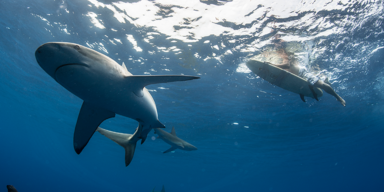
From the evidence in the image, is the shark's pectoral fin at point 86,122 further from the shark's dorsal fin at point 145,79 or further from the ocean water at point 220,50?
the ocean water at point 220,50

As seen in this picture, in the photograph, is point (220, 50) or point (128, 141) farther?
point (220, 50)

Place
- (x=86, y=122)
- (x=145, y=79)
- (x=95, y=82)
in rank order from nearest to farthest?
(x=95, y=82) → (x=145, y=79) → (x=86, y=122)

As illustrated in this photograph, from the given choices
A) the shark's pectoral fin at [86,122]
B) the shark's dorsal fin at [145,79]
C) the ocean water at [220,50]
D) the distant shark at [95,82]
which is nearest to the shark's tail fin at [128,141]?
the distant shark at [95,82]

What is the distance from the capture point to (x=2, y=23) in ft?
39.0

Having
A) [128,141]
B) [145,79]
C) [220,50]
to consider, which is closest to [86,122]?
[128,141]

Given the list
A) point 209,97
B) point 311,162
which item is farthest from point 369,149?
point 209,97

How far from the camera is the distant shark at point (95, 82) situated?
2135mm

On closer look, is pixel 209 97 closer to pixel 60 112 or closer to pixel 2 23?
pixel 2 23

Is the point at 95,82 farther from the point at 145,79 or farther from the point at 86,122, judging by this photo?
the point at 86,122

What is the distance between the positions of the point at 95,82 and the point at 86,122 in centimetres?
147

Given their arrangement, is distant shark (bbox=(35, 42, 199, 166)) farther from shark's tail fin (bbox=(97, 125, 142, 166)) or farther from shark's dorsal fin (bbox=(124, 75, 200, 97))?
shark's tail fin (bbox=(97, 125, 142, 166))

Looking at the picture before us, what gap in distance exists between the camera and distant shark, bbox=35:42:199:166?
2.13m

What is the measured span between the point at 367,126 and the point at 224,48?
26.6 metres

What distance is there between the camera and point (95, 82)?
8.63 feet
